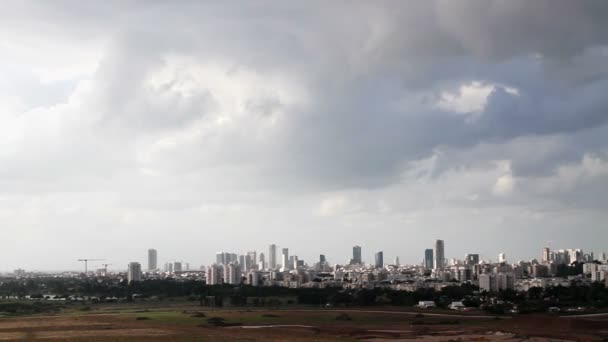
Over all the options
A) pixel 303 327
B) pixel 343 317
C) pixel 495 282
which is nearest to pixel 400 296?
pixel 495 282

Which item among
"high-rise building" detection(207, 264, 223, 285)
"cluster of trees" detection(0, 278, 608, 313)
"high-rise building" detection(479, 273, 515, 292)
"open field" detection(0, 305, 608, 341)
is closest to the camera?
"open field" detection(0, 305, 608, 341)

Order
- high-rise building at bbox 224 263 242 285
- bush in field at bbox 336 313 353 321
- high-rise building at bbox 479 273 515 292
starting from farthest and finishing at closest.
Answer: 1. high-rise building at bbox 224 263 242 285
2. high-rise building at bbox 479 273 515 292
3. bush in field at bbox 336 313 353 321

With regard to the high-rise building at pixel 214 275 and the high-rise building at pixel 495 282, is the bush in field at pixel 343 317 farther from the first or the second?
the high-rise building at pixel 214 275

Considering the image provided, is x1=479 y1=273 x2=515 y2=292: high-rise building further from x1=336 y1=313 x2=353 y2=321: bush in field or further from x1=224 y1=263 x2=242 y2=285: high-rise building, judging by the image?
x1=224 y1=263 x2=242 y2=285: high-rise building

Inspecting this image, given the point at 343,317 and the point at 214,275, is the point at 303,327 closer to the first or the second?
the point at 343,317

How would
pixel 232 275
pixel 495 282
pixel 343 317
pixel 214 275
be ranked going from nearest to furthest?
pixel 343 317
pixel 495 282
pixel 214 275
pixel 232 275

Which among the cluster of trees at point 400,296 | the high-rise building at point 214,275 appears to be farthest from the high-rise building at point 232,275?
the cluster of trees at point 400,296

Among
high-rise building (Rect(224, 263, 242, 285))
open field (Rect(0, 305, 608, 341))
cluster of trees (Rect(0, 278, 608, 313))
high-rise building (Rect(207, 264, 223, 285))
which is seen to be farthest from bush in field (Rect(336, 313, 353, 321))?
high-rise building (Rect(224, 263, 242, 285))

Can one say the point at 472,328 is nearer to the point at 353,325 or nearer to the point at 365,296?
the point at 353,325
